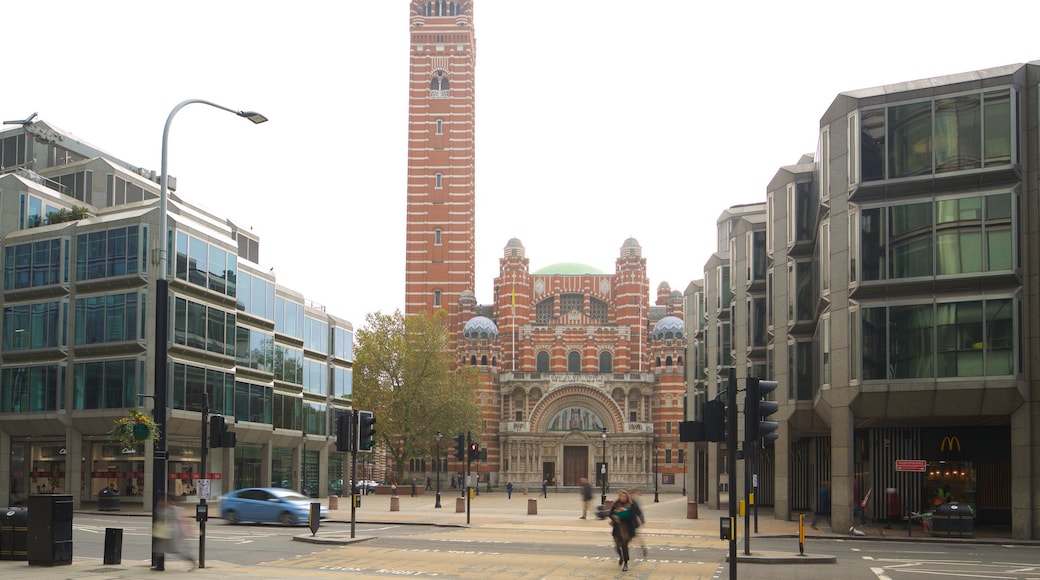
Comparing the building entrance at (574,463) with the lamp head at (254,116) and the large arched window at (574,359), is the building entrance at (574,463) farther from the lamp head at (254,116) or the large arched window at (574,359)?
the lamp head at (254,116)

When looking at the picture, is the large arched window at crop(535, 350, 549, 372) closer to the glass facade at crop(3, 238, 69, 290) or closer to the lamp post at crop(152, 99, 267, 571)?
the glass facade at crop(3, 238, 69, 290)

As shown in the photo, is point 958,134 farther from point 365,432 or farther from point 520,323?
point 520,323

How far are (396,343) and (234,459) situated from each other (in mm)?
27801

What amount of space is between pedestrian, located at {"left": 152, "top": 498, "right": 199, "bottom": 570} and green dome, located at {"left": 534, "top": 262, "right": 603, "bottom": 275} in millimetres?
104639

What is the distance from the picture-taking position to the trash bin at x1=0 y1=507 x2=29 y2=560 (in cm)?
2184

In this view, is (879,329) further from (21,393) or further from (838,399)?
(21,393)

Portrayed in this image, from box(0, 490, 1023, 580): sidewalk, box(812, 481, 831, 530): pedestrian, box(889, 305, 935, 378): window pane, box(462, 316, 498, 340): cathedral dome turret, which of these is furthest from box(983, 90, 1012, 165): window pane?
box(462, 316, 498, 340): cathedral dome turret

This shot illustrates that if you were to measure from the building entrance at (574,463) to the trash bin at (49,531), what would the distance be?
3505 inches

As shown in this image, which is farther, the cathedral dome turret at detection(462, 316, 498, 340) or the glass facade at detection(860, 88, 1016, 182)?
the cathedral dome turret at detection(462, 316, 498, 340)

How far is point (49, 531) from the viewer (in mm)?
20797

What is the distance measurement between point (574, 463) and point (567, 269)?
86.8 ft

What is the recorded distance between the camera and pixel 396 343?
281 feet

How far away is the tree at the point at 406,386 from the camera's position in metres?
85.6

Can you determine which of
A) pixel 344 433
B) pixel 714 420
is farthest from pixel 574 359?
pixel 714 420
